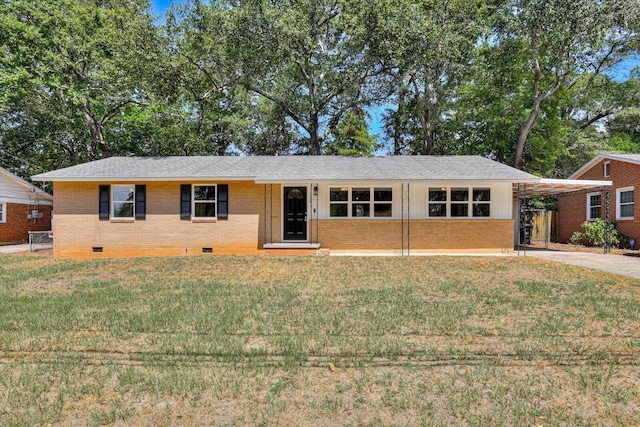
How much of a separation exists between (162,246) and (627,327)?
12690 mm

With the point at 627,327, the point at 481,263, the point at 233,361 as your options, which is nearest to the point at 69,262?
the point at 233,361

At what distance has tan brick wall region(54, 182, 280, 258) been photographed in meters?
12.8

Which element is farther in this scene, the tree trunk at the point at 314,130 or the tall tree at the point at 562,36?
the tree trunk at the point at 314,130

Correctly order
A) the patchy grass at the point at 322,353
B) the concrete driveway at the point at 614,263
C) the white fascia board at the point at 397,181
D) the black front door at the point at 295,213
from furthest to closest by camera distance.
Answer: the black front door at the point at 295,213
the white fascia board at the point at 397,181
the concrete driveway at the point at 614,263
the patchy grass at the point at 322,353

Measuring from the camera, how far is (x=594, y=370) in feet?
12.0

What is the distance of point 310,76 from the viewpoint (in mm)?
21641

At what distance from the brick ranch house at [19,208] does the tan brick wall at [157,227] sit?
8003 millimetres

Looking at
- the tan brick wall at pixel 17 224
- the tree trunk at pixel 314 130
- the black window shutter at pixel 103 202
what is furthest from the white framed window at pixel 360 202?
the tan brick wall at pixel 17 224

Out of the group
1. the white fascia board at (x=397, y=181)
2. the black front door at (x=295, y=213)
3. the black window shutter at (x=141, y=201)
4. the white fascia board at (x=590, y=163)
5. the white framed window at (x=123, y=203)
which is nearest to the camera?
the white fascia board at (x=397, y=181)

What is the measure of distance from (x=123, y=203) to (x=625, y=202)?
20508 mm

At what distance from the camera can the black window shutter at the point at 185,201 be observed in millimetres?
12864

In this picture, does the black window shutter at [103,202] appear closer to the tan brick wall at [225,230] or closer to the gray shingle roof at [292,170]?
the tan brick wall at [225,230]

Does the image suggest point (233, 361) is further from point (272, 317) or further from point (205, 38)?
point (205, 38)

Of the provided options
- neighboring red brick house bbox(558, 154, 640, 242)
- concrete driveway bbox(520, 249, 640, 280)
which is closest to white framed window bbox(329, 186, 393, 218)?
concrete driveway bbox(520, 249, 640, 280)
